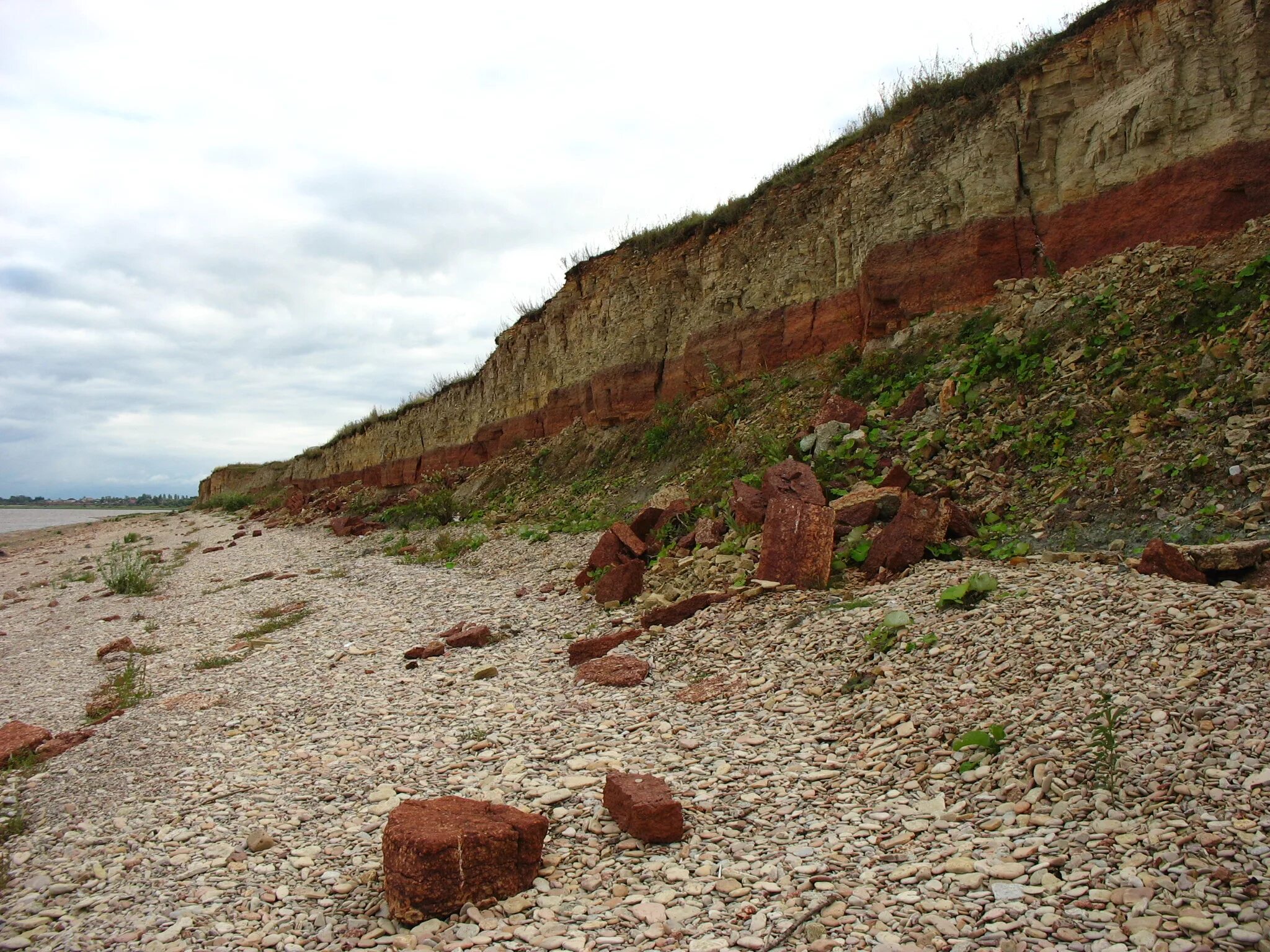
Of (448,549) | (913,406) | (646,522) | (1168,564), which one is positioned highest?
(913,406)

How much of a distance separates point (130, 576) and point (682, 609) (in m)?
16.5

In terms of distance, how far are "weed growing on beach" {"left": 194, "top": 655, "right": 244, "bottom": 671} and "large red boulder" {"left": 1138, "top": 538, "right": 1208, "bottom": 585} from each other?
406 inches

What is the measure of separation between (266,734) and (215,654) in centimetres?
431

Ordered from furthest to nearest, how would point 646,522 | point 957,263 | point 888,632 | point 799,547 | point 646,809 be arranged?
point 957,263 → point 646,522 → point 799,547 → point 888,632 → point 646,809

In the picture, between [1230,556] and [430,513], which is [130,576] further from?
[1230,556]

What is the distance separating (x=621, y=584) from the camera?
9852 millimetres

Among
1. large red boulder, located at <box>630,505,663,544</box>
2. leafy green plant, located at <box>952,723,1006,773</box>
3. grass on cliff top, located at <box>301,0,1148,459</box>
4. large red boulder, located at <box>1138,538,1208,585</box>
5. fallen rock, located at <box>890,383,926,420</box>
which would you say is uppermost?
grass on cliff top, located at <box>301,0,1148,459</box>

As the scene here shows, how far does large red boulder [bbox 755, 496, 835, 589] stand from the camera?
8109mm

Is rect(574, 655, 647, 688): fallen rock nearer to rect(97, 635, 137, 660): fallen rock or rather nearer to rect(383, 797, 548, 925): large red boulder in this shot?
rect(383, 797, 548, 925): large red boulder

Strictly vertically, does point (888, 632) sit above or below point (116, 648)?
above

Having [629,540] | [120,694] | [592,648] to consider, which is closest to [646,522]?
[629,540]

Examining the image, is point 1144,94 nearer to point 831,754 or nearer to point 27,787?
point 831,754

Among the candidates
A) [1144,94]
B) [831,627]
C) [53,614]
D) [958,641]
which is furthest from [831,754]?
[53,614]

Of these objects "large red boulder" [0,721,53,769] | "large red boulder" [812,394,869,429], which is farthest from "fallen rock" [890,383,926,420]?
"large red boulder" [0,721,53,769]
